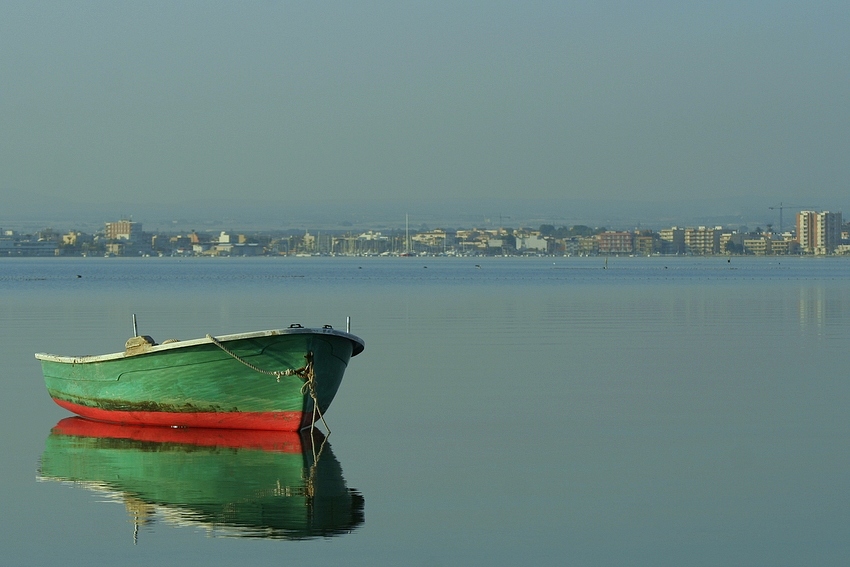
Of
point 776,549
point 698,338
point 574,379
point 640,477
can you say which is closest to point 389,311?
point 698,338

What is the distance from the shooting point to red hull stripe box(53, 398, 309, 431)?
21250mm

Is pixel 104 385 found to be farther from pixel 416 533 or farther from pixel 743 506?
pixel 743 506

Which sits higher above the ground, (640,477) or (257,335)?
(257,335)

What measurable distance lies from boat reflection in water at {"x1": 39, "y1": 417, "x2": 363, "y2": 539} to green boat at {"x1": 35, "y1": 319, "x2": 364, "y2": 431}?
30cm

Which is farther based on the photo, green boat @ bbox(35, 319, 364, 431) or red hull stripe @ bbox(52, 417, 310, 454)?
green boat @ bbox(35, 319, 364, 431)

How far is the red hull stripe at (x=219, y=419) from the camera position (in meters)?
21.2

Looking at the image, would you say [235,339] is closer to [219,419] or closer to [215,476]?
[219,419]

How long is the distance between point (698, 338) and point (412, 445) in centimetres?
2261

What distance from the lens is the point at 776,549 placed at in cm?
1298

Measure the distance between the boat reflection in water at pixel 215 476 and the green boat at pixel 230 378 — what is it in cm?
30

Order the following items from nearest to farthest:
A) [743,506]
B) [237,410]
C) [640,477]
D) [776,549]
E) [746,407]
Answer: [776,549] → [743,506] → [640,477] → [237,410] → [746,407]

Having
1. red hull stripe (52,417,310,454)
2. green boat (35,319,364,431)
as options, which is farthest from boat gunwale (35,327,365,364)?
red hull stripe (52,417,310,454)

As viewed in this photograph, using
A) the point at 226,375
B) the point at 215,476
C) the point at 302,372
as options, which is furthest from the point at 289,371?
the point at 215,476

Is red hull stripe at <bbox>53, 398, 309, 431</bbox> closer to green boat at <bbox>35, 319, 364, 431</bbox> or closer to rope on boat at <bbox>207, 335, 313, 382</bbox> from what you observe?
green boat at <bbox>35, 319, 364, 431</bbox>
